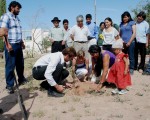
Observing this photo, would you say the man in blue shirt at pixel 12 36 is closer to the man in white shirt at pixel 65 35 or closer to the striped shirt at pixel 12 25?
the striped shirt at pixel 12 25

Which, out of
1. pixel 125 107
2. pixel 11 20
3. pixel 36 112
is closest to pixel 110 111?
pixel 125 107

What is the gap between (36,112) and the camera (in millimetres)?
4965

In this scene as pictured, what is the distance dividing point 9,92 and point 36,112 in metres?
1.59

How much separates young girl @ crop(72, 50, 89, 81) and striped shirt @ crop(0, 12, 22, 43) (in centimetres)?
146

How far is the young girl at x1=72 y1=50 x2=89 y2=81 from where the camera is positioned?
7.07 metres

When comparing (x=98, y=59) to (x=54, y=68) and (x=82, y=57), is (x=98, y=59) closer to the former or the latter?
(x=82, y=57)

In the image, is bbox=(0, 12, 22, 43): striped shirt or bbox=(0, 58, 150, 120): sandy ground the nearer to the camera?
bbox=(0, 58, 150, 120): sandy ground

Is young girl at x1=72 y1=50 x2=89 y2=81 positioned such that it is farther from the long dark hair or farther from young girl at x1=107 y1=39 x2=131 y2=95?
young girl at x1=107 y1=39 x2=131 y2=95

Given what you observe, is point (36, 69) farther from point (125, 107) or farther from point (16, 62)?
point (125, 107)

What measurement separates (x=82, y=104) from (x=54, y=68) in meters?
0.87

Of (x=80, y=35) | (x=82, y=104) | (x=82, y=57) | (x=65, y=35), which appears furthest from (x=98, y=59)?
(x=65, y=35)

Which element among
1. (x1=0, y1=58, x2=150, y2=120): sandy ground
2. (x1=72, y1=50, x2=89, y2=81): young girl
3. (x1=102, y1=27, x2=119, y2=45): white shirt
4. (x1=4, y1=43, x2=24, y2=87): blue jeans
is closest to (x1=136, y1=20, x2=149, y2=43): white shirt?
(x1=102, y1=27, x2=119, y2=45): white shirt

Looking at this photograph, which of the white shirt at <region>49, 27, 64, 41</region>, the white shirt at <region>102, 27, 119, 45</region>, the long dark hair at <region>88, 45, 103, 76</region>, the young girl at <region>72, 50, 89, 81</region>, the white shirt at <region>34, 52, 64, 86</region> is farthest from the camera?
the white shirt at <region>49, 27, 64, 41</region>

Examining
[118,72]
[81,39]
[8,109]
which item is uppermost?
[81,39]
